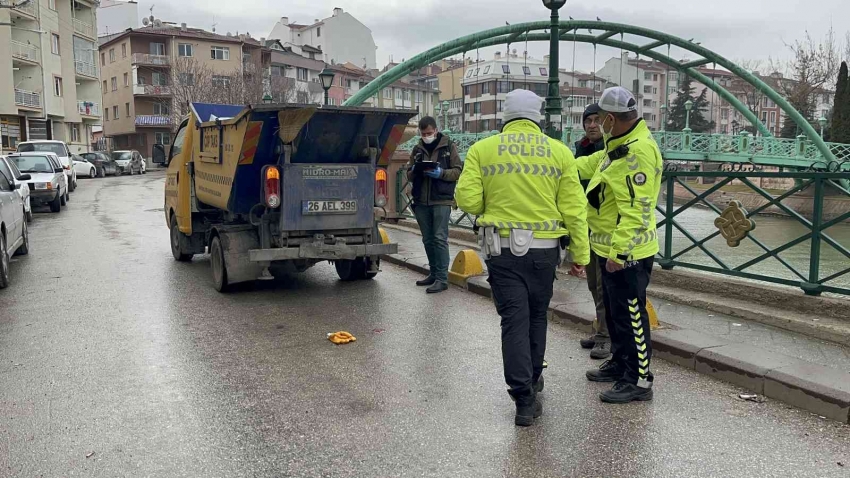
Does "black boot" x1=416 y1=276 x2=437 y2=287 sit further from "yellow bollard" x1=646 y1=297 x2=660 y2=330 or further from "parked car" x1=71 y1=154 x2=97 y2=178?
"parked car" x1=71 y1=154 x2=97 y2=178

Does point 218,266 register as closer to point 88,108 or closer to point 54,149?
point 54,149

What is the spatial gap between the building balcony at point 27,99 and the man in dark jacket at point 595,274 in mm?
44980

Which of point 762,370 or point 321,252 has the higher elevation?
point 321,252

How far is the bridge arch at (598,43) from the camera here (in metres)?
34.3

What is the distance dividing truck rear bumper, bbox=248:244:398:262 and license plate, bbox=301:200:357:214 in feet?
1.23

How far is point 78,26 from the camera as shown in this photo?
52.5 meters

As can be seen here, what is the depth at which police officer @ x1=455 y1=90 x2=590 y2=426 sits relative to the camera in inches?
160

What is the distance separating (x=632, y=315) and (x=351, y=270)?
16.3 ft

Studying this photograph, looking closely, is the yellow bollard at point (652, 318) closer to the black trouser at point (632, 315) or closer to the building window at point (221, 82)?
the black trouser at point (632, 315)

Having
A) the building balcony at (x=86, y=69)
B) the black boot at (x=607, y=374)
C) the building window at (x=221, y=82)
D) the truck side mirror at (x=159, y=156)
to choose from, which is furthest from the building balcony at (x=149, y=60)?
the black boot at (x=607, y=374)

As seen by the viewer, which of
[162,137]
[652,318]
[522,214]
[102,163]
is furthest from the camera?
[162,137]

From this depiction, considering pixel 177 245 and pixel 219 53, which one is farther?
pixel 219 53

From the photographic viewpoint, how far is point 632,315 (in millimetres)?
4496

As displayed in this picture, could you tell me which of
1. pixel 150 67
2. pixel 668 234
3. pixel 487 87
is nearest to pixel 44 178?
pixel 668 234
